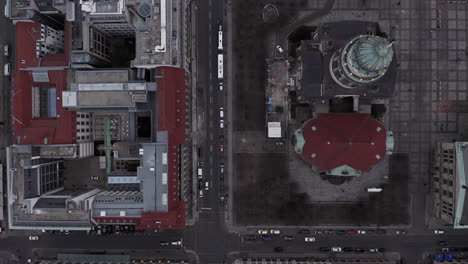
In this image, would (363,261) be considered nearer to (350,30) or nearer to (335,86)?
(335,86)

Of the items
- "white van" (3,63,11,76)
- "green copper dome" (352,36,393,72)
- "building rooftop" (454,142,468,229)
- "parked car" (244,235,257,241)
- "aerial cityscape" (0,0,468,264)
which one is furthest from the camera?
"parked car" (244,235,257,241)

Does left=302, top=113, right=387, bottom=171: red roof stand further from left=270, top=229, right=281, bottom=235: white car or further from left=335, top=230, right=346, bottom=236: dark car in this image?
left=270, top=229, right=281, bottom=235: white car

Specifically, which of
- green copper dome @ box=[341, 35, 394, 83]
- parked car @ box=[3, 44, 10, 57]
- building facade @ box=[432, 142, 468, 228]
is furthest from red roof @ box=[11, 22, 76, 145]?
building facade @ box=[432, 142, 468, 228]

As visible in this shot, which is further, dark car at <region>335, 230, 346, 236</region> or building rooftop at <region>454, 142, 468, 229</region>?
dark car at <region>335, 230, 346, 236</region>

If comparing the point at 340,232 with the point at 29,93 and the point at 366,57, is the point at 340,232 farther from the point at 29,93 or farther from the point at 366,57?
the point at 29,93

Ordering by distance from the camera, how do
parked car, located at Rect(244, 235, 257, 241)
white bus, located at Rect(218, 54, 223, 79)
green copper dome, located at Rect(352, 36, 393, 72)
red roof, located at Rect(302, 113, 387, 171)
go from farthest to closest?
parked car, located at Rect(244, 235, 257, 241) → white bus, located at Rect(218, 54, 223, 79) → red roof, located at Rect(302, 113, 387, 171) → green copper dome, located at Rect(352, 36, 393, 72)

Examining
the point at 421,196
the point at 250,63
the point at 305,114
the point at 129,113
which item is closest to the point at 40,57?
the point at 129,113

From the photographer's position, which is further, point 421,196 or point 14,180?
point 421,196
